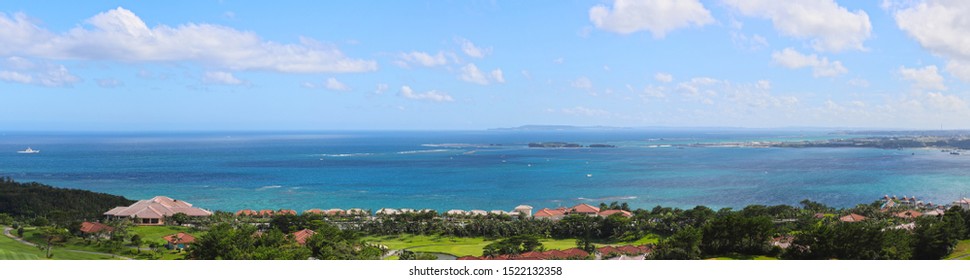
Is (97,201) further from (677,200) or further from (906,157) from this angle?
(906,157)

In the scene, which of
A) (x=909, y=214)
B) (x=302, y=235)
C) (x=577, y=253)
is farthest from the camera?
(x=909, y=214)

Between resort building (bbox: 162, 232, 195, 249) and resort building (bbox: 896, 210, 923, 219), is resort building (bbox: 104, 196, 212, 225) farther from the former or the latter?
resort building (bbox: 896, 210, 923, 219)

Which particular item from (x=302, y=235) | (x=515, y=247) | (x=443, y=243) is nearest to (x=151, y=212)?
(x=302, y=235)

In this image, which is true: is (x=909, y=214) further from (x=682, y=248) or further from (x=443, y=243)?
(x=443, y=243)

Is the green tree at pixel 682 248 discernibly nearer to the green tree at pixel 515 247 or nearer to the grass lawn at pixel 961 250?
the green tree at pixel 515 247

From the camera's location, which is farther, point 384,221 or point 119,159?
point 119,159

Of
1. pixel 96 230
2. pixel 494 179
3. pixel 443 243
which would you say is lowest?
pixel 494 179

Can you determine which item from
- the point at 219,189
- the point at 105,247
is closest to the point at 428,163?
the point at 219,189
